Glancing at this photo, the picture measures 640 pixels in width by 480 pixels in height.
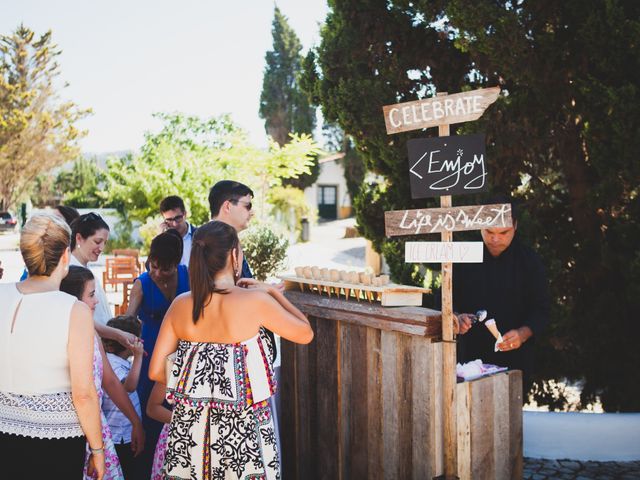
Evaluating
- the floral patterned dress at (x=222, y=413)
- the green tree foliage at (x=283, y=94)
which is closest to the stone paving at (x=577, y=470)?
the floral patterned dress at (x=222, y=413)

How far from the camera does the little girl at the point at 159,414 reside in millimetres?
2627

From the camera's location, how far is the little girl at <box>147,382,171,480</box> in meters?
2.63

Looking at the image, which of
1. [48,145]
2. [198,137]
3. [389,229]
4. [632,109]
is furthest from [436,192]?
[48,145]

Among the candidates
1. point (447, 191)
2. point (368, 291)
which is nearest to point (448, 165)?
point (447, 191)

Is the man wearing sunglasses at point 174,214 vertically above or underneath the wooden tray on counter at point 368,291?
above

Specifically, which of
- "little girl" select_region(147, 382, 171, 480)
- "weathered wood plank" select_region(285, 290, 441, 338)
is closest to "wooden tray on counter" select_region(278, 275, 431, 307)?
"weathered wood plank" select_region(285, 290, 441, 338)

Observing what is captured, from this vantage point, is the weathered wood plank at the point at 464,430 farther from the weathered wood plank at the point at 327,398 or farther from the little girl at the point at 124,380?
the little girl at the point at 124,380

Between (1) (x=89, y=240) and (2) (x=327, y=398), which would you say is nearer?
(2) (x=327, y=398)

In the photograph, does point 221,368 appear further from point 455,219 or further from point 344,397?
point 455,219

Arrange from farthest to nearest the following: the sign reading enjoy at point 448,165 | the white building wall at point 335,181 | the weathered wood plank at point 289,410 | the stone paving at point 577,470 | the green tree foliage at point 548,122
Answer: the white building wall at point 335,181, the green tree foliage at point 548,122, the stone paving at point 577,470, the weathered wood plank at point 289,410, the sign reading enjoy at point 448,165

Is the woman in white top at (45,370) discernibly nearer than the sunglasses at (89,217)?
Yes

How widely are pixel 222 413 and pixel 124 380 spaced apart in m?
0.91

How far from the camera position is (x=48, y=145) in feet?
112

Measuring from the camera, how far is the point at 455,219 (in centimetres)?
273
